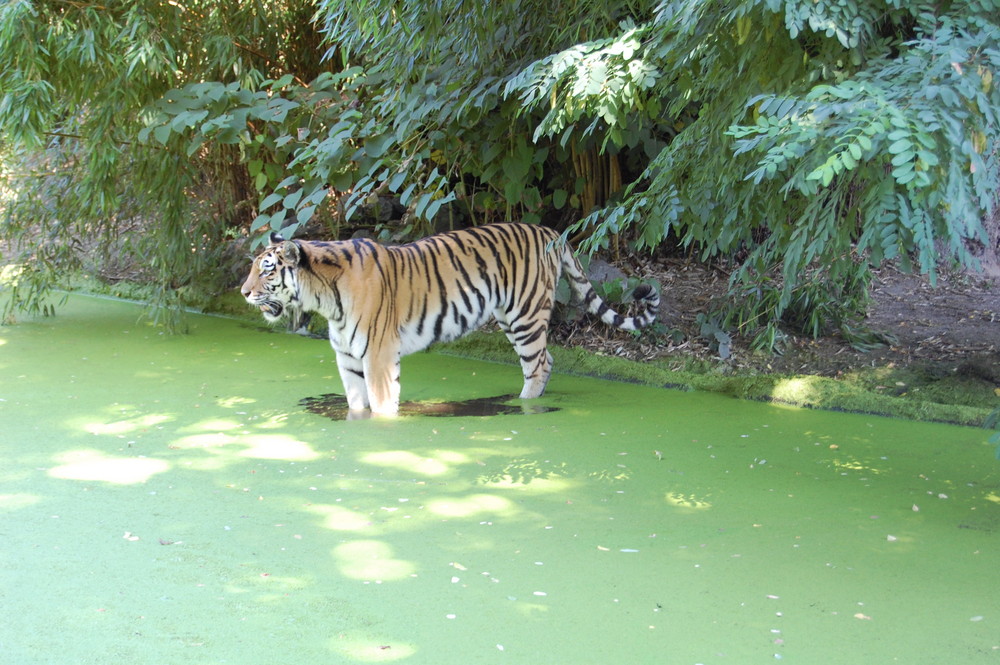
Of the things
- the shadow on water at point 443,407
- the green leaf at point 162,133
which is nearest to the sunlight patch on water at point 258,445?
the shadow on water at point 443,407

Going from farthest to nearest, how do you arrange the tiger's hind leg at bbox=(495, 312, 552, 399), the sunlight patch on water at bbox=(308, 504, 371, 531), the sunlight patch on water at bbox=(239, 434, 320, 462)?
the tiger's hind leg at bbox=(495, 312, 552, 399), the sunlight patch on water at bbox=(239, 434, 320, 462), the sunlight patch on water at bbox=(308, 504, 371, 531)

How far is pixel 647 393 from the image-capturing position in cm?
570

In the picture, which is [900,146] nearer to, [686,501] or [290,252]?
[686,501]

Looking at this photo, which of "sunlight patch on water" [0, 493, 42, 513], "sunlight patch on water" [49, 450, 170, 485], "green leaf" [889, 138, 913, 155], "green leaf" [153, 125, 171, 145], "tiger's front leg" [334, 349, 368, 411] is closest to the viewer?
"green leaf" [889, 138, 913, 155]

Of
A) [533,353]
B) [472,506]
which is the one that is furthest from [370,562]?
[533,353]

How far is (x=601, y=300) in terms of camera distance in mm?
5945

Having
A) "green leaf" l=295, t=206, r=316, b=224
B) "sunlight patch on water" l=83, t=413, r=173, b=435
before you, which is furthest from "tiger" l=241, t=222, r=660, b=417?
"sunlight patch on water" l=83, t=413, r=173, b=435

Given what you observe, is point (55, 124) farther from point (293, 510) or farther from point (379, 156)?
point (293, 510)

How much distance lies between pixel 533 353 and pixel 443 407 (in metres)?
0.63

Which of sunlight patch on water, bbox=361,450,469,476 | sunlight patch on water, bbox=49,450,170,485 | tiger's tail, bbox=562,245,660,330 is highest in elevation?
tiger's tail, bbox=562,245,660,330

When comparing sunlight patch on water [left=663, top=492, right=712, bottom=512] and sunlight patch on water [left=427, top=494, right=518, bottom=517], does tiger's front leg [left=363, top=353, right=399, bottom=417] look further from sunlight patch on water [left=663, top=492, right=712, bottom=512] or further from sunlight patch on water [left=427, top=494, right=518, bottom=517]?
sunlight patch on water [left=663, top=492, right=712, bottom=512]

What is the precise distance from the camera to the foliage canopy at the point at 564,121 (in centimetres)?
290

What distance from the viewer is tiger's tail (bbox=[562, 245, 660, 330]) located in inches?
231

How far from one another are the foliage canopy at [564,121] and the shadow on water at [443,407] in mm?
1030
